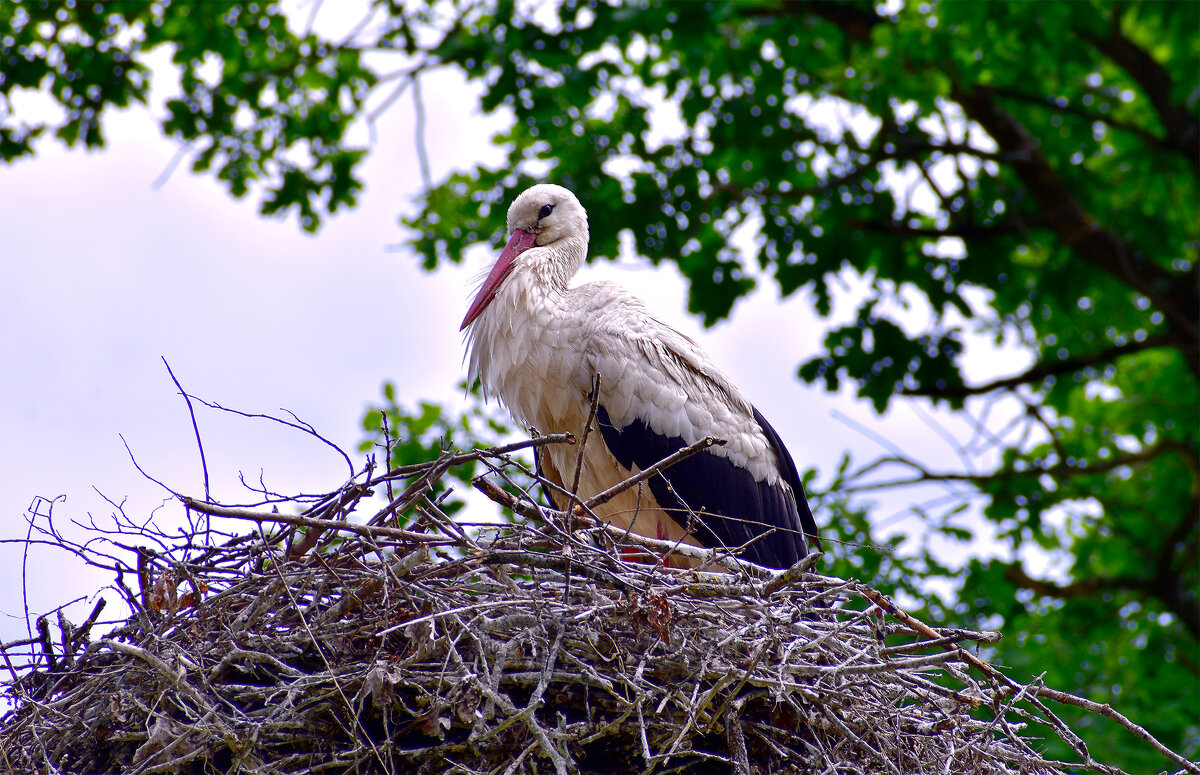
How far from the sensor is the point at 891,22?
7.40 metres

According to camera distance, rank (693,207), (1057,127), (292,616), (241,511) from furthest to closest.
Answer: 1. (1057,127)
2. (693,207)
3. (292,616)
4. (241,511)

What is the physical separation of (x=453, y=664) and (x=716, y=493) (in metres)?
1.72

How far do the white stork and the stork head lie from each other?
0.01 metres

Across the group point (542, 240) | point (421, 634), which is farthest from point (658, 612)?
point (542, 240)

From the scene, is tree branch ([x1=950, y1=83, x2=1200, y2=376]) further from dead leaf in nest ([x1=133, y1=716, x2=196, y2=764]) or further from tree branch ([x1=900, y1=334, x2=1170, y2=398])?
dead leaf in nest ([x1=133, y1=716, x2=196, y2=764])

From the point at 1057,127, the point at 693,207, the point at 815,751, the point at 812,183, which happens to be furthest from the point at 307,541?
the point at 1057,127

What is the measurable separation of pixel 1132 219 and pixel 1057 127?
953 mm

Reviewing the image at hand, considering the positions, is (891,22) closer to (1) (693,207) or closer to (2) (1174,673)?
(1) (693,207)

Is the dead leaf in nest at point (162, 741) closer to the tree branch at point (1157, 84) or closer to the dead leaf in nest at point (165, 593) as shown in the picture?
the dead leaf in nest at point (165, 593)

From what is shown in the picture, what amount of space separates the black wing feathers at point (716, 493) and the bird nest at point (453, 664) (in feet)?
3.37

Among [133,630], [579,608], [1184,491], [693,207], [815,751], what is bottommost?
[815,751]

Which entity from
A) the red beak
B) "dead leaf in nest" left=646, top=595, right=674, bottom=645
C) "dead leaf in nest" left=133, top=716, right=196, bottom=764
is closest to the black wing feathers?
the red beak

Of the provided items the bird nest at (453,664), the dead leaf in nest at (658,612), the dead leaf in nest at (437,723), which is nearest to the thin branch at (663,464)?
the bird nest at (453,664)

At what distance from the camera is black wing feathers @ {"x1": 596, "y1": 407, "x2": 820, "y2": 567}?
3855mm
